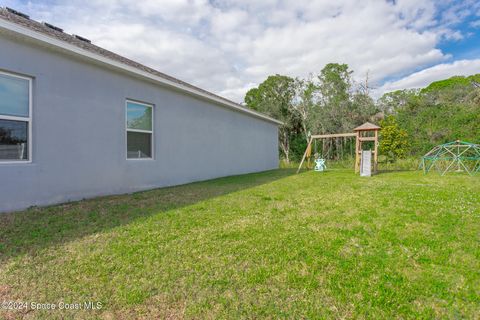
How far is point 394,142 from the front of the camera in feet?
49.5

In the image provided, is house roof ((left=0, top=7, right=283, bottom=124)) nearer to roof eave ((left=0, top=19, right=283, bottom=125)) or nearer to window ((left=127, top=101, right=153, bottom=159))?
roof eave ((left=0, top=19, right=283, bottom=125))

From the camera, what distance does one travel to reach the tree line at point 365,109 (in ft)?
47.4

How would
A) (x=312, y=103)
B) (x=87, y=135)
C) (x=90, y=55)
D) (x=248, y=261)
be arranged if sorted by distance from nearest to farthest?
(x=248, y=261)
(x=90, y=55)
(x=87, y=135)
(x=312, y=103)

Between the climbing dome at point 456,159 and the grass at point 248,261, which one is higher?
the climbing dome at point 456,159

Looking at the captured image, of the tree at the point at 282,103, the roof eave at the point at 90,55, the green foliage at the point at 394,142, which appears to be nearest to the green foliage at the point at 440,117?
the green foliage at the point at 394,142

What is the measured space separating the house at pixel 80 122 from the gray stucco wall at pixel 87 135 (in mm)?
18

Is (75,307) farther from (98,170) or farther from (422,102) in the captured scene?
(422,102)

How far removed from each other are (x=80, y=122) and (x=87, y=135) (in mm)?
304

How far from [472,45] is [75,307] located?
A: 2075cm

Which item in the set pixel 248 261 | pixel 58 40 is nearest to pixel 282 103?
pixel 58 40

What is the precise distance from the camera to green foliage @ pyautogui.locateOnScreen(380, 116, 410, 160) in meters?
15.0

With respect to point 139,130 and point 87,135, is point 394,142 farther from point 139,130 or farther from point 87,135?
point 87,135

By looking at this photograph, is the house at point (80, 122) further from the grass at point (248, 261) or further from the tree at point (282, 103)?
the tree at point (282, 103)

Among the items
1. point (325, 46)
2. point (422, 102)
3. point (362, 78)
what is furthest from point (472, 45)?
point (325, 46)
